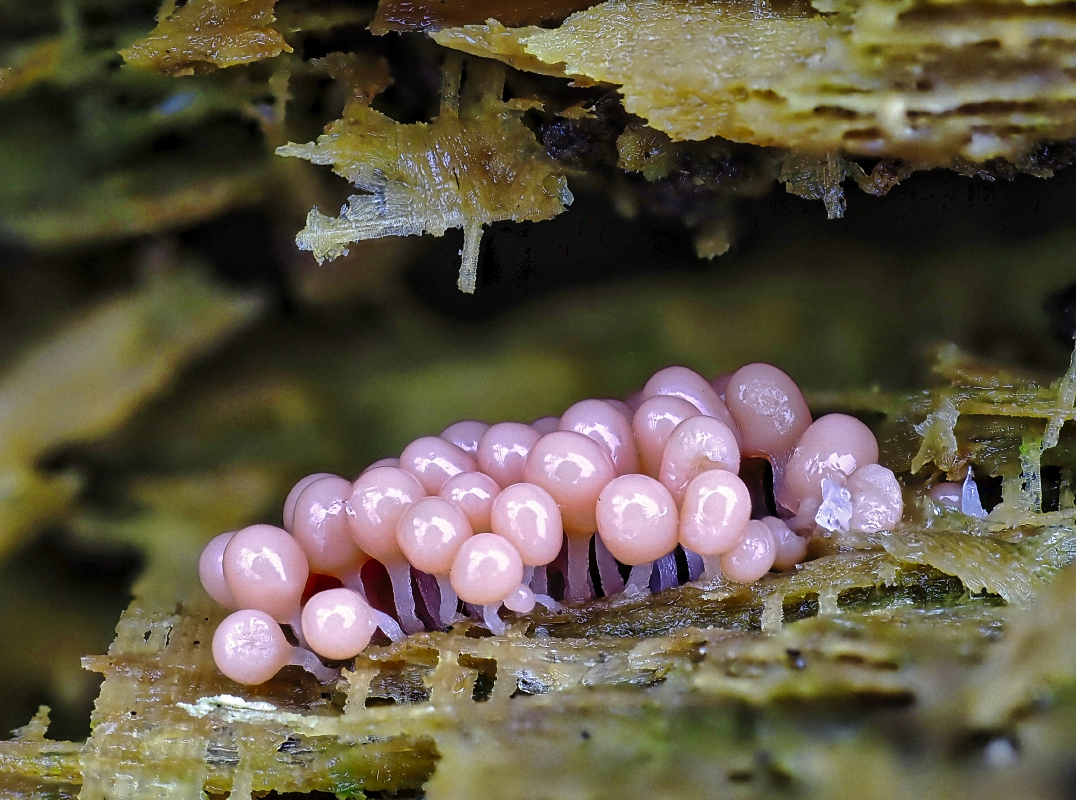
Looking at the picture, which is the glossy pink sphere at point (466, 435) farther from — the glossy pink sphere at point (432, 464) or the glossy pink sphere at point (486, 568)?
the glossy pink sphere at point (486, 568)

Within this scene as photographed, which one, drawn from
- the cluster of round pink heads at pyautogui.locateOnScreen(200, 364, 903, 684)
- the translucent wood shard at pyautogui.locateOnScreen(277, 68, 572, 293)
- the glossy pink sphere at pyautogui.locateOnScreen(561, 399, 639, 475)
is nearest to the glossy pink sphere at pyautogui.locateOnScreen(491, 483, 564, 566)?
the cluster of round pink heads at pyautogui.locateOnScreen(200, 364, 903, 684)

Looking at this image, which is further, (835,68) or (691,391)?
(691,391)

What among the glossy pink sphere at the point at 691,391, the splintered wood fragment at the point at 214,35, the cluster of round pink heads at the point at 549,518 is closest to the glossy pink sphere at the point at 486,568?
the cluster of round pink heads at the point at 549,518

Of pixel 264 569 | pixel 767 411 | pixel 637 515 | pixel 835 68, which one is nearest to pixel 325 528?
pixel 264 569

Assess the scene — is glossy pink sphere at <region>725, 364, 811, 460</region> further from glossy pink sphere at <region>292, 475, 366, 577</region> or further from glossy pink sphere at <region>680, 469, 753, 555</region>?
glossy pink sphere at <region>292, 475, 366, 577</region>

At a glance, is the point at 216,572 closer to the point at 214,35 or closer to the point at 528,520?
the point at 528,520
